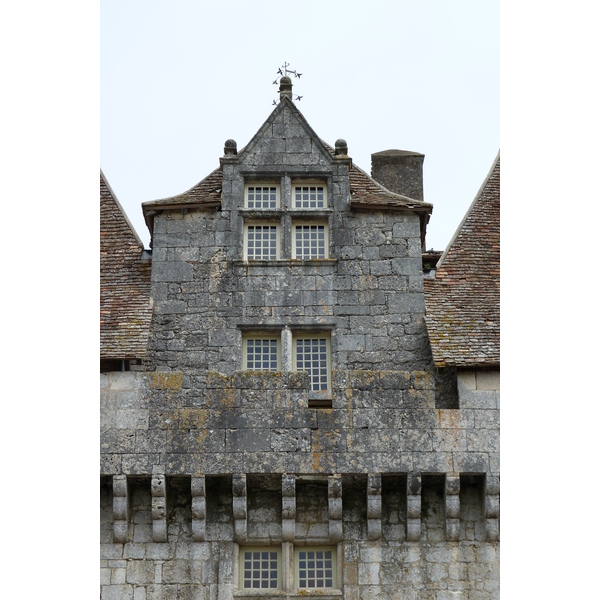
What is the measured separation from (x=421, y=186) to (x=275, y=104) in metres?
3.22

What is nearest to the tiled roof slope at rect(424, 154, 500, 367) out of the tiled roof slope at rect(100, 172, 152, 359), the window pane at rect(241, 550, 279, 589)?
the window pane at rect(241, 550, 279, 589)

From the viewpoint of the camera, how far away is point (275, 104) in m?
20.7

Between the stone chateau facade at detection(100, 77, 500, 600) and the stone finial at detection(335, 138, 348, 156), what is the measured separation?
0.62 metres

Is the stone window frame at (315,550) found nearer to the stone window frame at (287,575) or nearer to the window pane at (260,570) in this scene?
the stone window frame at (287,575)

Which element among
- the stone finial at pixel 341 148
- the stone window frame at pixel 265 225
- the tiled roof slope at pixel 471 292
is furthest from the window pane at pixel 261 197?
the tiled roof slope at pixel 471 292

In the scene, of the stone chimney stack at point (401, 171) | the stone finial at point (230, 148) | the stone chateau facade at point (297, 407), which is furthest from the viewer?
the stone chimney stack at point (401, 171)

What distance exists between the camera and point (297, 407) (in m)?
17.0

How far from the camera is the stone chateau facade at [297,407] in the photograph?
54.4 feet

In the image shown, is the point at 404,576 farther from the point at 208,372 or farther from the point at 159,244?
the point at 159,244

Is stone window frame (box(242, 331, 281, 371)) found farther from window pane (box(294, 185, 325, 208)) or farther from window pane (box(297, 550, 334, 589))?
window pane (box(297, 550, 334, 589))

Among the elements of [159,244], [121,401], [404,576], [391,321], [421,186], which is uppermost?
[421,186]

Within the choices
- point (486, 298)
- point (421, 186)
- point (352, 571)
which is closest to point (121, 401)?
point (352, 571)

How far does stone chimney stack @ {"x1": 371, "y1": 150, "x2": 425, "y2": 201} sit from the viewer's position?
22281 mm

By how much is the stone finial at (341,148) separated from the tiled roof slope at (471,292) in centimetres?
211
